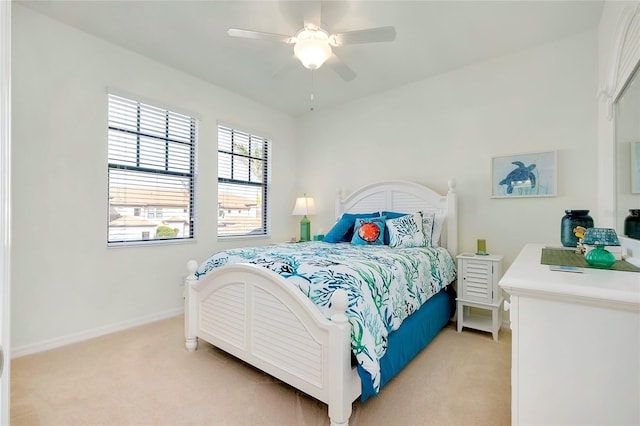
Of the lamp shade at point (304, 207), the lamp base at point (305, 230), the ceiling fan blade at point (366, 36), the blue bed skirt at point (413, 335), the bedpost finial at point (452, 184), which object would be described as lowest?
the blue bed skirt at point (413, 335)

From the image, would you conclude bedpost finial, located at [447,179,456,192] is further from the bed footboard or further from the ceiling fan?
the bed footboard

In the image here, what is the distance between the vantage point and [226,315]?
7.51 ft

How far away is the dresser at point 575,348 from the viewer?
920 millimetres

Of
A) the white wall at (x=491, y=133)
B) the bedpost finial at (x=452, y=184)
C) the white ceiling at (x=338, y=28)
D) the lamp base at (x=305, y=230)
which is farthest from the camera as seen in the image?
the lamp base at (x=305, y=230)

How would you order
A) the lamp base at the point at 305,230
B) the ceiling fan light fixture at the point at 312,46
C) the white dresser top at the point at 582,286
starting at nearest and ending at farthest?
the white dresser top at the point at 582,286 < the ceiling fan light fixture at the point at 312,46 < the lamp base at the point at 305,230

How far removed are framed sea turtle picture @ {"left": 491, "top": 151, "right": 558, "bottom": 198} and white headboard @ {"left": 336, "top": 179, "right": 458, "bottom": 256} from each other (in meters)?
0.43

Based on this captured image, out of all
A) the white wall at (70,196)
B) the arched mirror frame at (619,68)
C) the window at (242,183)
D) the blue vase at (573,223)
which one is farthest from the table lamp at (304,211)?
the arched mirror frame at (619,68)

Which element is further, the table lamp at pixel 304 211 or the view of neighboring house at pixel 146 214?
the table lamp at pixel 304 211

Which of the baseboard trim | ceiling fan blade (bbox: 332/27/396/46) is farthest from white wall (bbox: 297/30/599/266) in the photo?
the baseboard trim

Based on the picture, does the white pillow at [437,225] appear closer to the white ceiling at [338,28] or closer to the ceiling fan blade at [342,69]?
the white ceiling at [338,28]

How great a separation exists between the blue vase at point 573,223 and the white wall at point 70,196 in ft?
11.8

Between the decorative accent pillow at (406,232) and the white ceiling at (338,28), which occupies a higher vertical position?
the white ceiling at (338,28)

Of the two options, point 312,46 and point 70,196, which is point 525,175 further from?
point 70,196

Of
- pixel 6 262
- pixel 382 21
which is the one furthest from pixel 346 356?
pixel 382 21
